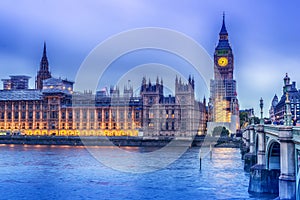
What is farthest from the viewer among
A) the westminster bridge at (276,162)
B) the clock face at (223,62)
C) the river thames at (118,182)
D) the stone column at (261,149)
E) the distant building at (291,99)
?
the clock face at (223,62)

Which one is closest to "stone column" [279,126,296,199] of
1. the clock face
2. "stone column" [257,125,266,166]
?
"stone column" [257,125,266,166]

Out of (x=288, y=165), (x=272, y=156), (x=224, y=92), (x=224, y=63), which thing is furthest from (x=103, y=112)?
(x=288, y=165)

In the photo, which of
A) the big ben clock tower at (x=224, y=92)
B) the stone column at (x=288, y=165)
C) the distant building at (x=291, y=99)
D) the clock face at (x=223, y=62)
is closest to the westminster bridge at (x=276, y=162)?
the stone column at (x=288, y=165)

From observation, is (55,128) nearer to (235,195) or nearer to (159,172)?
(159,172)

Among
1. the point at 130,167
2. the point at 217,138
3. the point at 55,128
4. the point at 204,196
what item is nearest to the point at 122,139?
the point at 217,138

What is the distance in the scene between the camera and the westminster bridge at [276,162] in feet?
83.8

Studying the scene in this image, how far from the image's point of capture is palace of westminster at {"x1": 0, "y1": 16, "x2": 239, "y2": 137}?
139m

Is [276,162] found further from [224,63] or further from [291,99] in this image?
[224,63]

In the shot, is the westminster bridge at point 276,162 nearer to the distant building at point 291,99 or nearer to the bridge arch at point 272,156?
the bridge arch at point 272,156

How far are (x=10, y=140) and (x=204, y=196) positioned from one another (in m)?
108

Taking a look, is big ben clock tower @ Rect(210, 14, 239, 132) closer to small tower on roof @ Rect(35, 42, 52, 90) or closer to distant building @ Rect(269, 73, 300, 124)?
distant building @ Rect(269, 73, 300, 124)

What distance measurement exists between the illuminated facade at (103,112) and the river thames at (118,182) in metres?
71.1

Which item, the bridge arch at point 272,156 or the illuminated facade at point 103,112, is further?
the illuminated facade at point 103,112

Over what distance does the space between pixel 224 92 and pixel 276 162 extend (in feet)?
475
